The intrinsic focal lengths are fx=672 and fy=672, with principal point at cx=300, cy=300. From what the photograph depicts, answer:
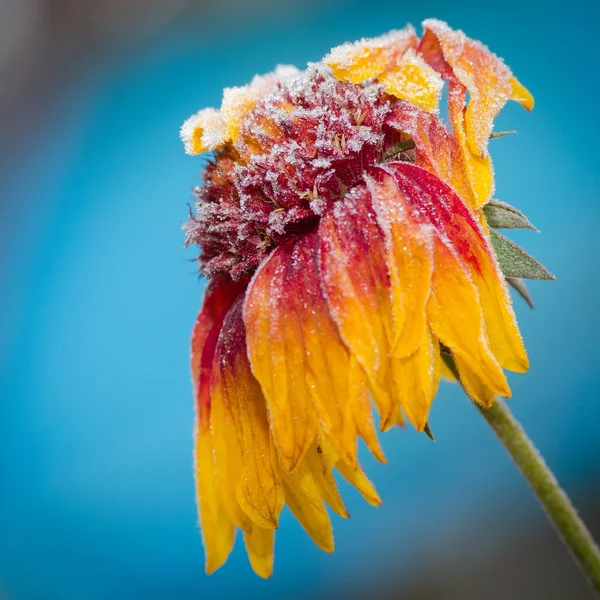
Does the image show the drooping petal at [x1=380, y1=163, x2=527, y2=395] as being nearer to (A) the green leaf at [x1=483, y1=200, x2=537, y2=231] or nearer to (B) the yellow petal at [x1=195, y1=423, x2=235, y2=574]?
(A) the green leaf at [x1=483, y1=200, x2=537, y2=231]

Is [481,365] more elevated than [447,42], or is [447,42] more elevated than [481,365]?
[447,42]

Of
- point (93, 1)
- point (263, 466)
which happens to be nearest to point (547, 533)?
point (263, 466)

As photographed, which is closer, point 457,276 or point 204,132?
point 457,276

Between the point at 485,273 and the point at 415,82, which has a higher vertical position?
the point at 415,82

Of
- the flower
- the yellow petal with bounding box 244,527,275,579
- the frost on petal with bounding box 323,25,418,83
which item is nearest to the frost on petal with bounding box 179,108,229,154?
the flower

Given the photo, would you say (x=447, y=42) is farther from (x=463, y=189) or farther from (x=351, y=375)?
(x=351, y=375)

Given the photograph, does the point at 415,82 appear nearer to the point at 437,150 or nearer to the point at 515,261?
the point at 437,150

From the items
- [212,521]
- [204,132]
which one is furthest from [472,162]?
[212,521]
